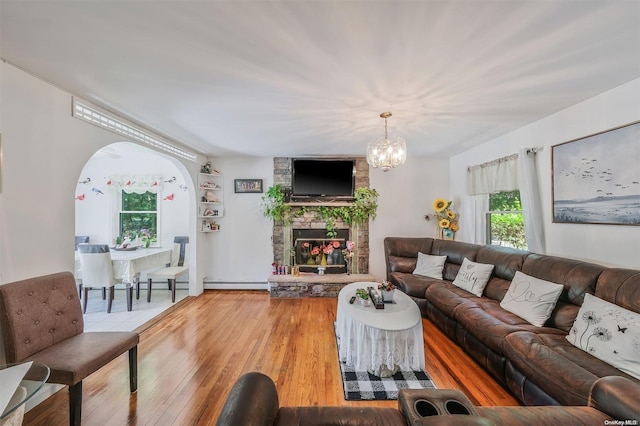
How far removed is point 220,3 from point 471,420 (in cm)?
206

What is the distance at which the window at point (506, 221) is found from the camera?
11.1ft

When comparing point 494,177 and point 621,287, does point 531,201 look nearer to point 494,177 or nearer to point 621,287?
point 494,177

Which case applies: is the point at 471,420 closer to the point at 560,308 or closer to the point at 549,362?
the point at 549,362

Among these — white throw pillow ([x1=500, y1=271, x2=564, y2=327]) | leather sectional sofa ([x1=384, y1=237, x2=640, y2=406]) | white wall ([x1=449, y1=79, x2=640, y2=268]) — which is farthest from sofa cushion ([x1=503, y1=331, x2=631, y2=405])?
white wall ([x1=449, y1=79, x2=640, y2=268])

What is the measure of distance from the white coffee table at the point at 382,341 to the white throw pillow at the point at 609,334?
3.61 feet

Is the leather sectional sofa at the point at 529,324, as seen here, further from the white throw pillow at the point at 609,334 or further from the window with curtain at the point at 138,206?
the window with curtain at the point at 138,206

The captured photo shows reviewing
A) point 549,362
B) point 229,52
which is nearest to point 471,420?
point 549,362

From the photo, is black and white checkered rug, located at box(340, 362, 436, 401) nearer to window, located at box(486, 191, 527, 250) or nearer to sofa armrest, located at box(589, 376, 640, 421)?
sofa armrest, located at box(589, 376, 640, 421)

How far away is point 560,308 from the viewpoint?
217 cm

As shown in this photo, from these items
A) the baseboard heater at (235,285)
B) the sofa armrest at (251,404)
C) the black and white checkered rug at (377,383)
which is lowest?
the black and white checkered rug at (377,383)

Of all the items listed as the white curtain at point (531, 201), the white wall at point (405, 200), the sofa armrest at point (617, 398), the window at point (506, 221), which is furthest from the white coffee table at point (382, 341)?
the white wall at point (405, 200)

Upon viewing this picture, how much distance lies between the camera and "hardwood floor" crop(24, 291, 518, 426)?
185cm

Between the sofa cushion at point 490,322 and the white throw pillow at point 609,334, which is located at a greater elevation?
the white throw pillow at point 609,334

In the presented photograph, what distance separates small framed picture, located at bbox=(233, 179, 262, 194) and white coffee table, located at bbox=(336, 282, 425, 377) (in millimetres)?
3058
